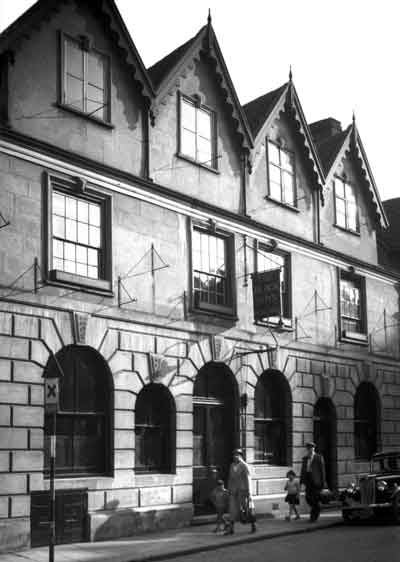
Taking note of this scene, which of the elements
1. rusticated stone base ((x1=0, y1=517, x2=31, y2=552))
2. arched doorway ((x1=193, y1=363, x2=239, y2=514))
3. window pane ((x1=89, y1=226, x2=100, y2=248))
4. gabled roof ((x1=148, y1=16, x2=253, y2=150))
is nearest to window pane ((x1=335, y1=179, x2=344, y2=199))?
gabled roof ((x1=148, y1=16, x2=253, y2=150))

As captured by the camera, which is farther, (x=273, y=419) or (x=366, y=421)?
(x=366, y=421)

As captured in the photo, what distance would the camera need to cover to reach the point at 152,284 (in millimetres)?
21672

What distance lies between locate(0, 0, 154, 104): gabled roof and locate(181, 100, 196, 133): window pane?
169cm

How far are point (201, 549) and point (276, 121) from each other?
14.9 m

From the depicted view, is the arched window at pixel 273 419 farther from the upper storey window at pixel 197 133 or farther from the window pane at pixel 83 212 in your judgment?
the window pane at pixel 83 212

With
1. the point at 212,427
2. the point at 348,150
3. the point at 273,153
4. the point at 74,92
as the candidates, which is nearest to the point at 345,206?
the point at 348,150

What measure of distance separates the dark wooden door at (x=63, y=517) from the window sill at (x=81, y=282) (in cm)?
465

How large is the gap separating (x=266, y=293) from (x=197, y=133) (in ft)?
16.6

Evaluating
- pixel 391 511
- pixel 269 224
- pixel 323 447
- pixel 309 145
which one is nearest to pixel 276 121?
pixel 309 145

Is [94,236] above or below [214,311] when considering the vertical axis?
above

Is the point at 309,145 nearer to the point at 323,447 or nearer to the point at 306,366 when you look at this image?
the point at 306,366

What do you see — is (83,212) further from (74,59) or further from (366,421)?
(366,421)

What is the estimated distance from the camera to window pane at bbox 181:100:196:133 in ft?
77.9

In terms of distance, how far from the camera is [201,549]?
704 inches
